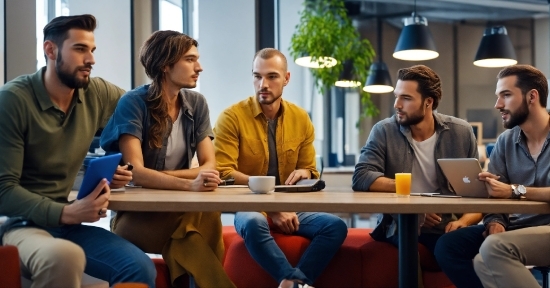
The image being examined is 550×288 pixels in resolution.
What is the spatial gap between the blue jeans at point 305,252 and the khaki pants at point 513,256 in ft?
2.01

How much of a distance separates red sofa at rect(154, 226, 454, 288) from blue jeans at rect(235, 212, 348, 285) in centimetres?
11

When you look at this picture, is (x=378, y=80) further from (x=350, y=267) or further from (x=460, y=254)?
(x=460, y=254)

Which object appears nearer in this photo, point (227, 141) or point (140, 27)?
point (227, 141)

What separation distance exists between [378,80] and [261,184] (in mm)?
5889

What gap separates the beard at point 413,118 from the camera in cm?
298

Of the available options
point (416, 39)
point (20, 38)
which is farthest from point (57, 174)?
point (416, 39)

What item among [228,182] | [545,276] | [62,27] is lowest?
[545,276]

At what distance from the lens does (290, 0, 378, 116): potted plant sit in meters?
7.74

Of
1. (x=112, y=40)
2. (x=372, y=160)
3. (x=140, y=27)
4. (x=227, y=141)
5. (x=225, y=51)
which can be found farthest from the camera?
(x=225, y=51)

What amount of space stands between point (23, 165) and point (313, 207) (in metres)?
1.07

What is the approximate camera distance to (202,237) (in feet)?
8.65

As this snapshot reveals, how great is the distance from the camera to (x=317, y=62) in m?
7.88

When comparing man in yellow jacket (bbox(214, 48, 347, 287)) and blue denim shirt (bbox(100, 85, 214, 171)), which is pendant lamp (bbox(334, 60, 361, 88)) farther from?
blue denim shirt (bbox(100, 85, 214, 171))

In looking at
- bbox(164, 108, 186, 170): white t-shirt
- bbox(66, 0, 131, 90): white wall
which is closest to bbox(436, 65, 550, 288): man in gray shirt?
bbox(164, 108, 186, 170): white t-shirt
